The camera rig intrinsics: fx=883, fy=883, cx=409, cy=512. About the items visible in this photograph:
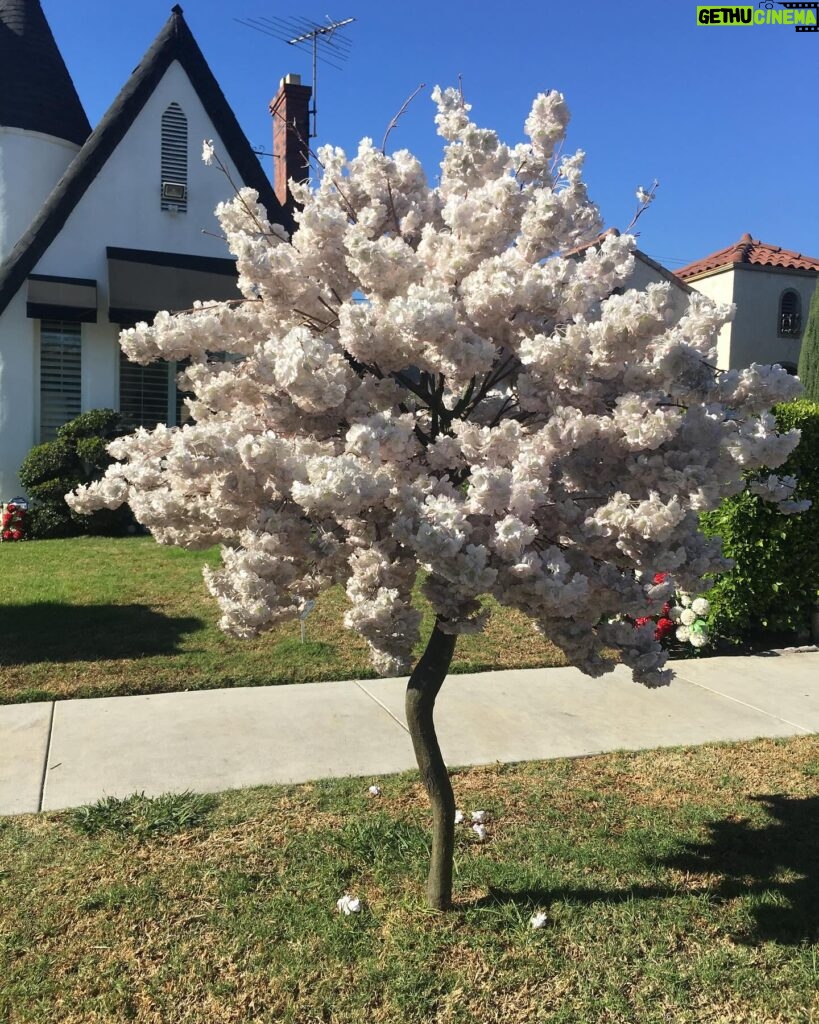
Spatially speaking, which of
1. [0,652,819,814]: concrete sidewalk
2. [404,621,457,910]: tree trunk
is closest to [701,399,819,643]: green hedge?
[0,652,819,814]: concrete sidewalk

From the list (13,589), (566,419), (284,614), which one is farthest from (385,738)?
(13,589)

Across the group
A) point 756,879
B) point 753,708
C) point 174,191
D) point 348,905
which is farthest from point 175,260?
point 756,879

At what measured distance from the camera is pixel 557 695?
240 inches

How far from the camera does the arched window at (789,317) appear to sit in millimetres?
21719

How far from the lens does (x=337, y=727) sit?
5281 mm

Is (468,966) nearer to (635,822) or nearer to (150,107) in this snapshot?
(635,822)

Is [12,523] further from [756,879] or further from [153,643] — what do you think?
[756,879]

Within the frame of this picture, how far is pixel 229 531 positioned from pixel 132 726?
8.67 ft

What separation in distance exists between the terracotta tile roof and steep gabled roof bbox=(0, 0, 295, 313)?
40.4 feet

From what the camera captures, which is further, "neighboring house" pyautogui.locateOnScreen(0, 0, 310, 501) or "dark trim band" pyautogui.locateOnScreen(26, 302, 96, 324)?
"neighboring house" pyautogui.locateOnScreen(0, 0, 310, 501)

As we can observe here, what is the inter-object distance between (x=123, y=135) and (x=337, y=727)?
433 inches

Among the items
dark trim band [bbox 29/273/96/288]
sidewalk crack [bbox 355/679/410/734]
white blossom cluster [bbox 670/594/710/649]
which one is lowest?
sidewalk crack [bbox 355/679/410/734]

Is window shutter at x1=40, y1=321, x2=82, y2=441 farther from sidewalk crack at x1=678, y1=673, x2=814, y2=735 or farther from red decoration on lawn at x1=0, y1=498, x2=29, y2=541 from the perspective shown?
sidewalk crack at x1=678, y1=673, x2=814, y2=735

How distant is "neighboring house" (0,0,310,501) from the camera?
12.6 meters
